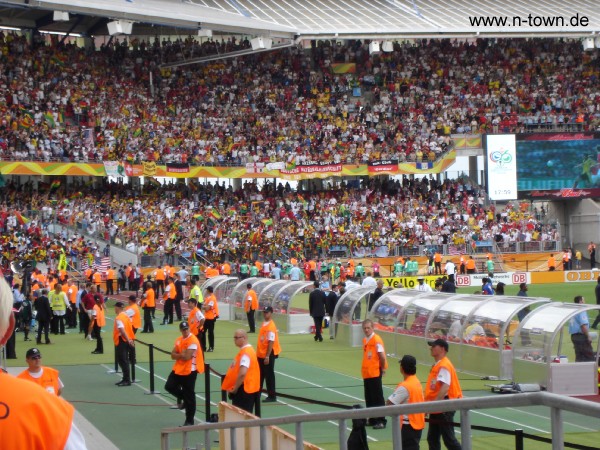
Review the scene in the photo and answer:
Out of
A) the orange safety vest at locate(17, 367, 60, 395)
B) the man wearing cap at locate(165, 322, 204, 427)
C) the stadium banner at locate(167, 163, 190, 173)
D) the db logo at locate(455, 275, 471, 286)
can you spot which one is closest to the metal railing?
the orange safety vest at locate(17, 367, 60, 395)

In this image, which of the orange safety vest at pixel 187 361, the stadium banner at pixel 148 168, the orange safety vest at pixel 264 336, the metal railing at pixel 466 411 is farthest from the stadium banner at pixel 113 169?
the metal railing at pixel 466 411

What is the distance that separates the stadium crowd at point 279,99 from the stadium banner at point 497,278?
1098 centimetres

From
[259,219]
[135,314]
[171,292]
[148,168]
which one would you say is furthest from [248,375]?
[148,168]

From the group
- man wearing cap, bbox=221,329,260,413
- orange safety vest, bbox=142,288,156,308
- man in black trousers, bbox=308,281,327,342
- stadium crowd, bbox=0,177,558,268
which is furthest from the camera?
stadium crowd, bbox=0,177,558,268

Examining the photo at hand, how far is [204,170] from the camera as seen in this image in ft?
181

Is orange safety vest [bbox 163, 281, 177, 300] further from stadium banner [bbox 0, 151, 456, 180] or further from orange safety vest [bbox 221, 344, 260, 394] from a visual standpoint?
stadium banner [bbox 0, 151, 456, 180]

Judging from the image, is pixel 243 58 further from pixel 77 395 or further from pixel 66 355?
pixel 77 395

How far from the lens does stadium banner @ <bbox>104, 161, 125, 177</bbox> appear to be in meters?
51.7

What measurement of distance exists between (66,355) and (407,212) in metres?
33.7

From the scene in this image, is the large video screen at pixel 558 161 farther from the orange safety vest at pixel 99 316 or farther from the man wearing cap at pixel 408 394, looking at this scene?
the man wearing cap at pixel 408 394

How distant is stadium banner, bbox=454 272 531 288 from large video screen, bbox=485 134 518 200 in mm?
6919

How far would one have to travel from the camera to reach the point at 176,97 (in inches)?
2354

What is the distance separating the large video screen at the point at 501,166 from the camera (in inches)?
2232

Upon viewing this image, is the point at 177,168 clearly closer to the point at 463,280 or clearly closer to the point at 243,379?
the point at 463,280
